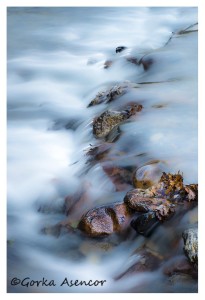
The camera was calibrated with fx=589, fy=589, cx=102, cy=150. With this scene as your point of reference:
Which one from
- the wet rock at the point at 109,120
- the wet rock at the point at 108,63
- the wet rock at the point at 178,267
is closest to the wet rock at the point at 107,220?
the wet rock at the point at 178,267

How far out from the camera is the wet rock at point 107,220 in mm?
3416

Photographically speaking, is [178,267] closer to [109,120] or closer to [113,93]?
[109,120]

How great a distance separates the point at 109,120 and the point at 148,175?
668 mm

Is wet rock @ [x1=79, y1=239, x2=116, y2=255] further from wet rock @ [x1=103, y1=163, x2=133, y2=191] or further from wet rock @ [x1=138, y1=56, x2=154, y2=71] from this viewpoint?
wet rock @ [x1=138, y1=56, x2=154, y2=71]

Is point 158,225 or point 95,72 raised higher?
point 95,72

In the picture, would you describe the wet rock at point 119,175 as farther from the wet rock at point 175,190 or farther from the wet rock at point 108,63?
the wet rock at point 108,63

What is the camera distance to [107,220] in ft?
11.3

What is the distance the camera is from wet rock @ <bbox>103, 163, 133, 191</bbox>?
3.62m

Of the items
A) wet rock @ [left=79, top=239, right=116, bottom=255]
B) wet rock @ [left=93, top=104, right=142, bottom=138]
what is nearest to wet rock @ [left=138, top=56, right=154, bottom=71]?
wet rock @ [left=93, top=104, right=142, bottom=138]

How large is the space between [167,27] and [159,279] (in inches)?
71.2

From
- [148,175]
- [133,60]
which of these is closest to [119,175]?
[148,175]

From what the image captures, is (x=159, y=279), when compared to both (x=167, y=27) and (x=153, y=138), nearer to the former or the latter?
(x=153, y=138)

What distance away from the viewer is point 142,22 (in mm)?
3922
